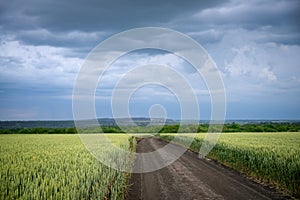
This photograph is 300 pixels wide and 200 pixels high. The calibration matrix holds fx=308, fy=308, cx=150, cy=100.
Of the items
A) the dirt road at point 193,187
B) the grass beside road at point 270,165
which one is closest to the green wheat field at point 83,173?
the grass beside road at point 270,165

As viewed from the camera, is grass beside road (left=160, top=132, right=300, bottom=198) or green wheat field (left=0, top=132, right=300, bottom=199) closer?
green wheat field (left=0, top=132, right=300, bottom=199)

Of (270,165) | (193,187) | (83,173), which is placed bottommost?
(193,187)

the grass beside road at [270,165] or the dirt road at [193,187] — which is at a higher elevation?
the grass beside road at [270,165]

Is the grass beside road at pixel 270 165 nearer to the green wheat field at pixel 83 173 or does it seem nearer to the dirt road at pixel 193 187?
the green wheat field at pixel 83 173

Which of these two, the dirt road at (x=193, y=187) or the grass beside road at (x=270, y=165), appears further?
the grass beside road at (x=270, y=165)

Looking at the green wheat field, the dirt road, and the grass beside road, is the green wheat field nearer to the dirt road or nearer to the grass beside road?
the grass beside road

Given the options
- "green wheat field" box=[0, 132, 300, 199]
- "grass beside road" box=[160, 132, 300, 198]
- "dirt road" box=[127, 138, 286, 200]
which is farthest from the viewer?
"grass beside road" box=[160, 132, 300, 198]

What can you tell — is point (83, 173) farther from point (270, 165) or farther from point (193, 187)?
point (270, 165)

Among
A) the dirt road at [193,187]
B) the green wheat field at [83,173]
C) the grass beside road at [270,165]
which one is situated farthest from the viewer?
the grass beside road at [270,165]

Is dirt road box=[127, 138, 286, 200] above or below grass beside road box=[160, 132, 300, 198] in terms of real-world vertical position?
below

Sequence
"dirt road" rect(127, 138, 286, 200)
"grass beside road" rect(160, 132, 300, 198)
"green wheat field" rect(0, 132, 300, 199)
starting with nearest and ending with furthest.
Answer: "green wheat field" rect(0, 132, 300, 199) < "dirt road" rect(127, 138, 286, 200) < "grass beside road" rect(160, 132, 300, 198)

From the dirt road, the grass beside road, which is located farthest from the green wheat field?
the dirt road

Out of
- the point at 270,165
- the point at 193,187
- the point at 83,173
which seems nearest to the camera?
the point at 83,173

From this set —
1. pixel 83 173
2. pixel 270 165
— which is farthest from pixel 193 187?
pixel 83 173
